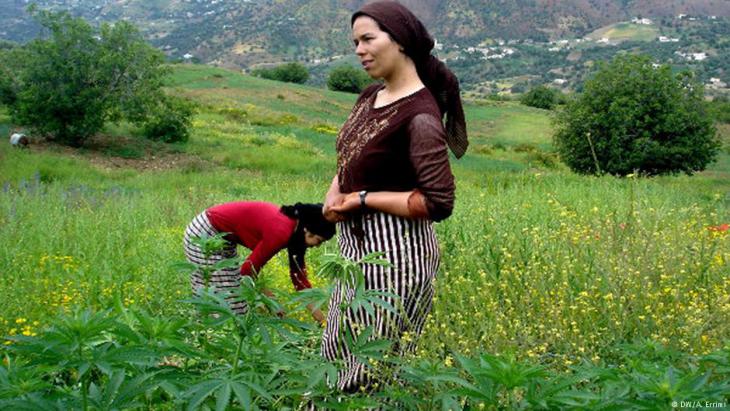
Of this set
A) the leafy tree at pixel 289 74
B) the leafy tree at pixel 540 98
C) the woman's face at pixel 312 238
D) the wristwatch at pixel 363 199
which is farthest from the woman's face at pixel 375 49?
the leafy tree at pixel 289 74

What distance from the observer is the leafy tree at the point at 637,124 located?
24.5 metres

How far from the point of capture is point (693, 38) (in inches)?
5694

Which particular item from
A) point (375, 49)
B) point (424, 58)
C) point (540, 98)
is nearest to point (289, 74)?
point (540, 98)

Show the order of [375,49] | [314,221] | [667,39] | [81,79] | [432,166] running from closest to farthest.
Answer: [432,166]
[375,49]
[314,221]
[81,79]
[667,39]

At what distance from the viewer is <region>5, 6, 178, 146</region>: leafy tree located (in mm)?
20562

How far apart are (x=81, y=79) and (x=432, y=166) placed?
68.4 feet

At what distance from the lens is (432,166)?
261 cm

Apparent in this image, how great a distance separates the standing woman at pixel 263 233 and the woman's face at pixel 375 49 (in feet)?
4.78

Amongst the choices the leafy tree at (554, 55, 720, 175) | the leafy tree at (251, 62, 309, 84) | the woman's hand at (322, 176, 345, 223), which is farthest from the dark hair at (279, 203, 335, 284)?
the leafy tree at (251, 62, 309, 84)

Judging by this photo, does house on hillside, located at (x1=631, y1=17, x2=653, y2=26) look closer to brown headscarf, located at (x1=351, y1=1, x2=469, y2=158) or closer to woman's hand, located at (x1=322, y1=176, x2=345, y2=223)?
brown headscarf, located at (x1=351, y1=1, x2=469, y2=158)

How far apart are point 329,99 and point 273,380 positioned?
48.0 m

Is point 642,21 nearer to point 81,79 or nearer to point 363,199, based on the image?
point 81,79

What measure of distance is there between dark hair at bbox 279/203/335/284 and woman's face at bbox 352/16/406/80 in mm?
1400

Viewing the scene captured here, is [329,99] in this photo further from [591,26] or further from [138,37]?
[591,26]
